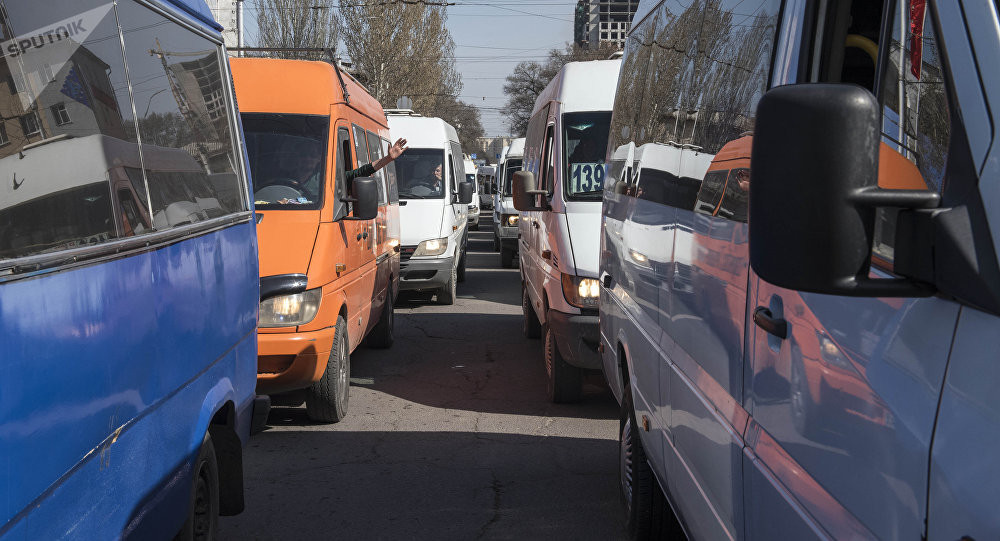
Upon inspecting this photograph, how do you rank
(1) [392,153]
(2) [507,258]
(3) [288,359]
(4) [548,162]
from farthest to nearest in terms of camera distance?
(2) [507,258], (4) [548,162], (1) [392,153], (3) [288,359]

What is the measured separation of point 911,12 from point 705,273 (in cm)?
121

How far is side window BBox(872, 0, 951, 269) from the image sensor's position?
157 cm

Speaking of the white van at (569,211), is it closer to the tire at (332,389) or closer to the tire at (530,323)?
the tire at (332,389)

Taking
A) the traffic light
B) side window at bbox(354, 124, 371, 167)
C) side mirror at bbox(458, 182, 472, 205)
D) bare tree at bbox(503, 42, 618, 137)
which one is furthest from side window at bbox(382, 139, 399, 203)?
the traffic light

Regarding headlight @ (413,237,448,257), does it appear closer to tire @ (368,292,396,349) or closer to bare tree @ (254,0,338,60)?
tire @ (368,292,396,349)

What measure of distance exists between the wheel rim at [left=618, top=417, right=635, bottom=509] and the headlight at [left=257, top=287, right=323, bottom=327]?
240 centimetres

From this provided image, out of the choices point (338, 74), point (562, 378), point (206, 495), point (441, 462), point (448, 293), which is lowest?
point (448, 293)

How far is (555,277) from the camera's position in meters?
7.21

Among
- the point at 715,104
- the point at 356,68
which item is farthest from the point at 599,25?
the point at 715,104

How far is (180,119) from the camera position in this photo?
3.63 meters

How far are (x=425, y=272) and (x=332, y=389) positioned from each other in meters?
6.62

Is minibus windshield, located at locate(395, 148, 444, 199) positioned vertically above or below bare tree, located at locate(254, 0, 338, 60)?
below

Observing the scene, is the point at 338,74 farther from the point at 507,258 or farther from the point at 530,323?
the point at 507,258

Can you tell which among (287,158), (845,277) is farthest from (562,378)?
(845,277)
